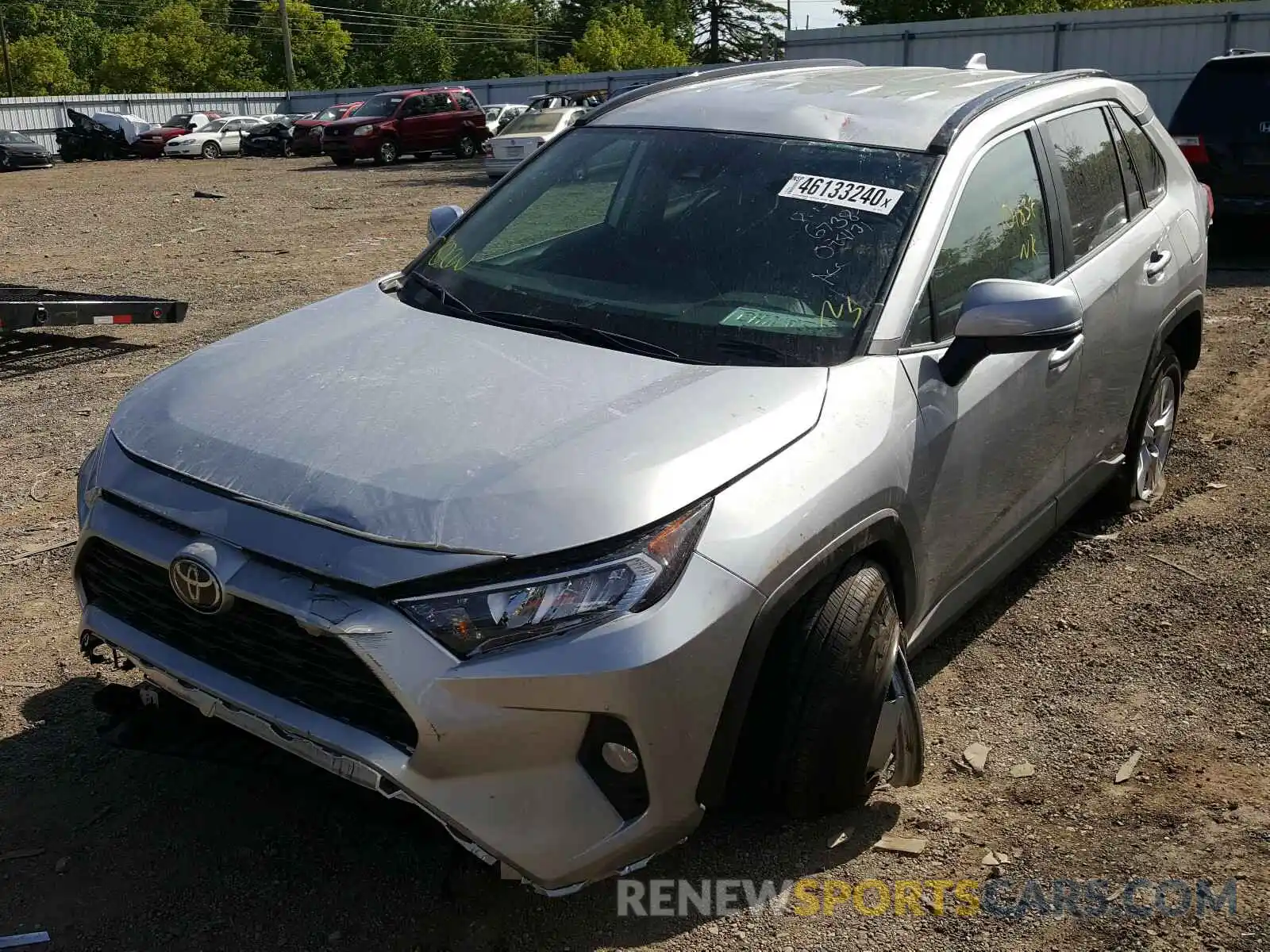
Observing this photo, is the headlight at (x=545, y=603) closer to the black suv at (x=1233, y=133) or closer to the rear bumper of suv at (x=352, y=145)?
the black suv at (x=1233, y=133)

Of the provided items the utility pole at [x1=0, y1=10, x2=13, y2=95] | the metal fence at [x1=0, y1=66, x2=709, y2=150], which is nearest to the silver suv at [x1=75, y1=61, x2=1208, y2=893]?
the metal fence at [x1=0, y1=66, x2=709, y2=150]

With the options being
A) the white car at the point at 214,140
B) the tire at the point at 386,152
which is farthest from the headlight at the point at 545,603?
the white car at the point at 214,140

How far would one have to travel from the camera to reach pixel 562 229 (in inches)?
152

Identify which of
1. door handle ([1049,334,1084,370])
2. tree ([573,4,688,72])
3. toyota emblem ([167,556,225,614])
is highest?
tree ([573,4,688,72])

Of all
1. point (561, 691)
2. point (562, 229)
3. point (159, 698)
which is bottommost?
point (159, 698)

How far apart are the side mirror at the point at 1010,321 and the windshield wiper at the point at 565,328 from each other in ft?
2.31

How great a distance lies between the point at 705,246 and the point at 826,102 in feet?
2.44

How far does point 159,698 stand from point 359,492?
84 centimetres

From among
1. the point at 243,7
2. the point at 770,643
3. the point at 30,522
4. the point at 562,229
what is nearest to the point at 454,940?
the point at 770,643

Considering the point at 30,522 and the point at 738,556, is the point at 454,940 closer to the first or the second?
the point at 738,556

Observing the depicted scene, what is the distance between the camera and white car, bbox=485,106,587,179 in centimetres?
2206

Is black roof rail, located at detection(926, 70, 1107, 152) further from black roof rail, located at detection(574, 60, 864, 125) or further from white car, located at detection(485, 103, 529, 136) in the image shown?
white car, located at detection(485, 103, 529, 136)

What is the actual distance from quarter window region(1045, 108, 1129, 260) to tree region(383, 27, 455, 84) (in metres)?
76.4

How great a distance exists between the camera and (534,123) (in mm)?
23453
